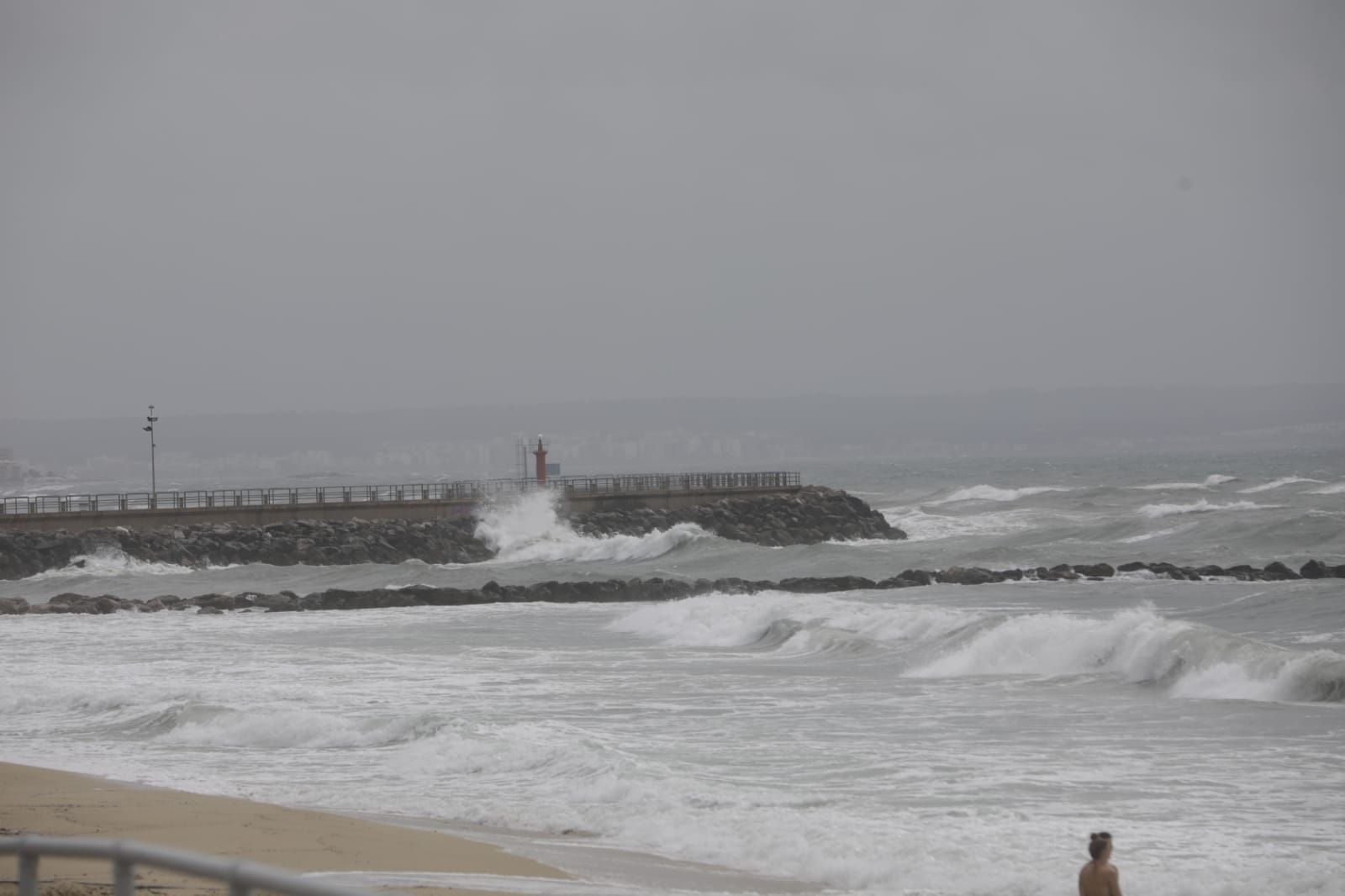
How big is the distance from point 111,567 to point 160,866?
38.8 meters

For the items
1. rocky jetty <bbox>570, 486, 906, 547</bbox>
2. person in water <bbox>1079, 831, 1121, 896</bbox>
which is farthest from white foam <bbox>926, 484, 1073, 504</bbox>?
person in water <bbox>1079, 831, 1121, 896</bbox>

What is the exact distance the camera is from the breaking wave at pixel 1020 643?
1545cm

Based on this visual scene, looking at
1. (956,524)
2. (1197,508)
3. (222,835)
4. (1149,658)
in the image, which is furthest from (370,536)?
(222,835)

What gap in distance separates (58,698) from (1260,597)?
18.3 m

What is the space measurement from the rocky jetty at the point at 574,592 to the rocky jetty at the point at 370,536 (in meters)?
10.1

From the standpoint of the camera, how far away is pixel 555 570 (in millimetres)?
39688

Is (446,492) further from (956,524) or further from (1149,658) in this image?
(1149,658)

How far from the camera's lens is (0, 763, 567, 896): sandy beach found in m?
8.27

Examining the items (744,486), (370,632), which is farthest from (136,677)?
(744,486)

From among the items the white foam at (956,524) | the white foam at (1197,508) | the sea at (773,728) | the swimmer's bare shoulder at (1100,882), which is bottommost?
the sea at (773,728)

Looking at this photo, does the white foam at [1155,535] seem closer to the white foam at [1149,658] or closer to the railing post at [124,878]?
the white foam at [1149,658]

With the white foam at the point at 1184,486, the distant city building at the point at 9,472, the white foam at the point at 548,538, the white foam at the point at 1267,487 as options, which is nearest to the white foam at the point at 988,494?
the white foam at the point at 1184,486

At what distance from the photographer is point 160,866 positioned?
3.65 metres

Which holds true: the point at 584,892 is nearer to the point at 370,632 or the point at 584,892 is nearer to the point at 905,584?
the point at 370,632
